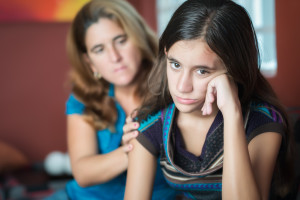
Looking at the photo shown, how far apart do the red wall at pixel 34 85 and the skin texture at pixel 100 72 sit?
6.40ft

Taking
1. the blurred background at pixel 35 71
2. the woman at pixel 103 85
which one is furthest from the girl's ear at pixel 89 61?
the blurred background at pixel 35 71

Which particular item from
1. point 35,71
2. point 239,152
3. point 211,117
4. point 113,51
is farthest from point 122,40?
point 35,71

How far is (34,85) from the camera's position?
359cm

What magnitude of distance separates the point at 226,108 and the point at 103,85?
0.85 metres

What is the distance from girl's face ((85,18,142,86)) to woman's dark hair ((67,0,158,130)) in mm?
28

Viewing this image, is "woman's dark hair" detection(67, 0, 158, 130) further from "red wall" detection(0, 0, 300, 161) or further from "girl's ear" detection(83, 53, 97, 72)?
"red wall" detection(0, 0, 300, 161)

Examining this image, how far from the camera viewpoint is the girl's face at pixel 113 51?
1625 millimetres

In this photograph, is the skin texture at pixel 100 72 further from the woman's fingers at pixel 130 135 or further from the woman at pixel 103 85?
the woman's fingers at pixel 130 135

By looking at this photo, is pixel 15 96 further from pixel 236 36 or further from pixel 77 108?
pixel 236 36

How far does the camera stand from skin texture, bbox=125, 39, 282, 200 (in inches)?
41.4

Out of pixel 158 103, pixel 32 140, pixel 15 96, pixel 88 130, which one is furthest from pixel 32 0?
pixel 158 103

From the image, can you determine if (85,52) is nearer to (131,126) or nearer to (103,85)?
(103,85)

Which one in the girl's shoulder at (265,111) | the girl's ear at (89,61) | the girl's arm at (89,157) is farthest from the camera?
the girl's ear at (89,61)

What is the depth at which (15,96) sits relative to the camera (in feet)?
11.7
